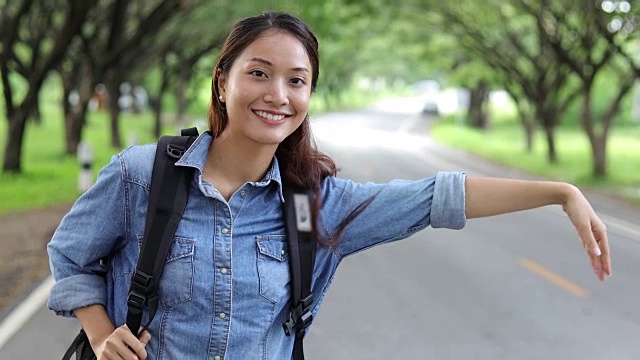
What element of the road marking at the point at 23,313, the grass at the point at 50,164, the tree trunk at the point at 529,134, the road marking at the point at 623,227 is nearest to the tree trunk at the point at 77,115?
the grass at the point at 50,164

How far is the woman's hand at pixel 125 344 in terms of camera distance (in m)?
2.09

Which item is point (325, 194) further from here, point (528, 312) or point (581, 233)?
point (528, 312)

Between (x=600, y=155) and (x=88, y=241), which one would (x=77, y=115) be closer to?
(x=600, y=155)

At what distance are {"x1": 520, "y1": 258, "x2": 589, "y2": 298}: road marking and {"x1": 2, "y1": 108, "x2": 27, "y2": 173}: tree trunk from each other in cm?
1200

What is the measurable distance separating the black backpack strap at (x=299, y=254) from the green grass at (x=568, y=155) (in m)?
16.4

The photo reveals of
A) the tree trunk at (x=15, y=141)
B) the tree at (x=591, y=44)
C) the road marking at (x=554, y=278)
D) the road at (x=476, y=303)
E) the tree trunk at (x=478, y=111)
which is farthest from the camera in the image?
the tree trunk at (x=478, y=111)

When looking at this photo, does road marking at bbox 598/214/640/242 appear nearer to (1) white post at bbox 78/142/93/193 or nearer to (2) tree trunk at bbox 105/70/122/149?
(1) white post at bbox 78/142/93/193

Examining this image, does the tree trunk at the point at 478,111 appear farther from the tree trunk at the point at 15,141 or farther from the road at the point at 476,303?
the road at the point at 476,303

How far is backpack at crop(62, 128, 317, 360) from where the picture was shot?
204 cm

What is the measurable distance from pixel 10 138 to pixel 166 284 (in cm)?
1784

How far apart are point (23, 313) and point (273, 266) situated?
19.1ft

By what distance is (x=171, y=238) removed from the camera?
2037 mm

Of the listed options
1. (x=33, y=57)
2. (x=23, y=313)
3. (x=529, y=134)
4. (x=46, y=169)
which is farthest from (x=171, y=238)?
(x=529, y=134)

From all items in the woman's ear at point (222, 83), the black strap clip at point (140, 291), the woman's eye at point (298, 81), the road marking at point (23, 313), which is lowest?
the road marking at point (23, 313)
